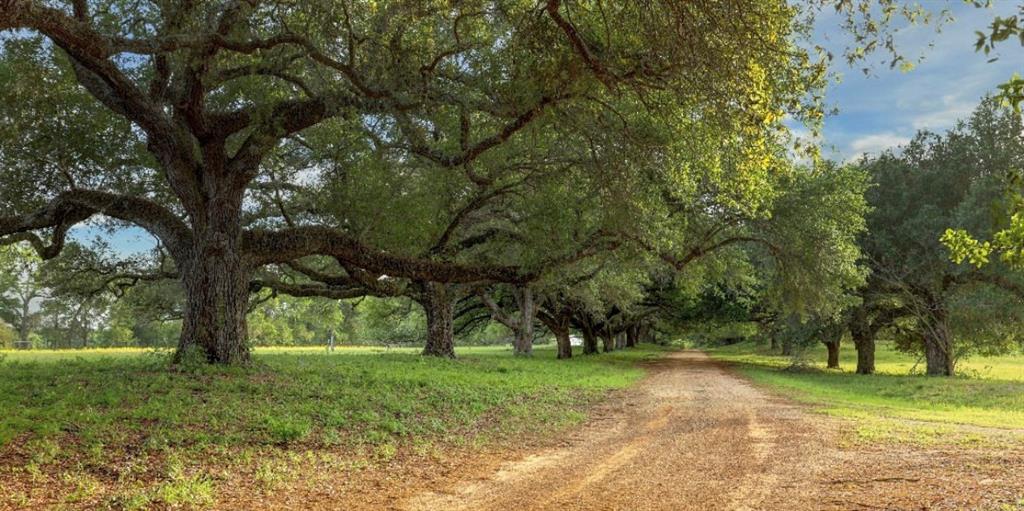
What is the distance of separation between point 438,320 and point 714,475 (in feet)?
65.8

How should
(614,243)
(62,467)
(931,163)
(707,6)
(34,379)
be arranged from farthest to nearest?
1. (931,163)
2. (614,243)
3. (34,379)
4. (707,6)
5. (62,467)

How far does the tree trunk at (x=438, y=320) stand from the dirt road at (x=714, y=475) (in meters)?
15.5

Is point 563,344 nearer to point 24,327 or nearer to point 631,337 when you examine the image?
point 631,337

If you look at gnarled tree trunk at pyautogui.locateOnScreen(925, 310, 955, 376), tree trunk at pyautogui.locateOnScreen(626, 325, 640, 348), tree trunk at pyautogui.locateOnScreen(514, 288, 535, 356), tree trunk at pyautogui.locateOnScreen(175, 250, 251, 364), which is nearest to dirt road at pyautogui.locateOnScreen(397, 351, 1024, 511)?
tree trunk at pyautogui.locateOnScreen(175, 250, 251, 364)

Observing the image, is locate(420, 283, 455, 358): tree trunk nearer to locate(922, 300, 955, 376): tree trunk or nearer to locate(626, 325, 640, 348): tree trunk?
locate(922, 300, 955, 376): tree trunk

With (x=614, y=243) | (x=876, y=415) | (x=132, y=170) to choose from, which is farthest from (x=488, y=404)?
(x=132, y=170)

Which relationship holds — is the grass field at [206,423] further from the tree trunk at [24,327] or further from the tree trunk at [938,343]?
the tree trunk at [24,327]

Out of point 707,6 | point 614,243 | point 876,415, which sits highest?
point 707,6

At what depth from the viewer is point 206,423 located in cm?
849

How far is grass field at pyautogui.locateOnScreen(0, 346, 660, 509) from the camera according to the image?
6.07 meters

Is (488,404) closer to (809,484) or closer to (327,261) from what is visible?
(809,484)

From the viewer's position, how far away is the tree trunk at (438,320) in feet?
85.5

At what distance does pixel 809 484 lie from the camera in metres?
6.70

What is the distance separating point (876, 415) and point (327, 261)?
2083 centimetres
